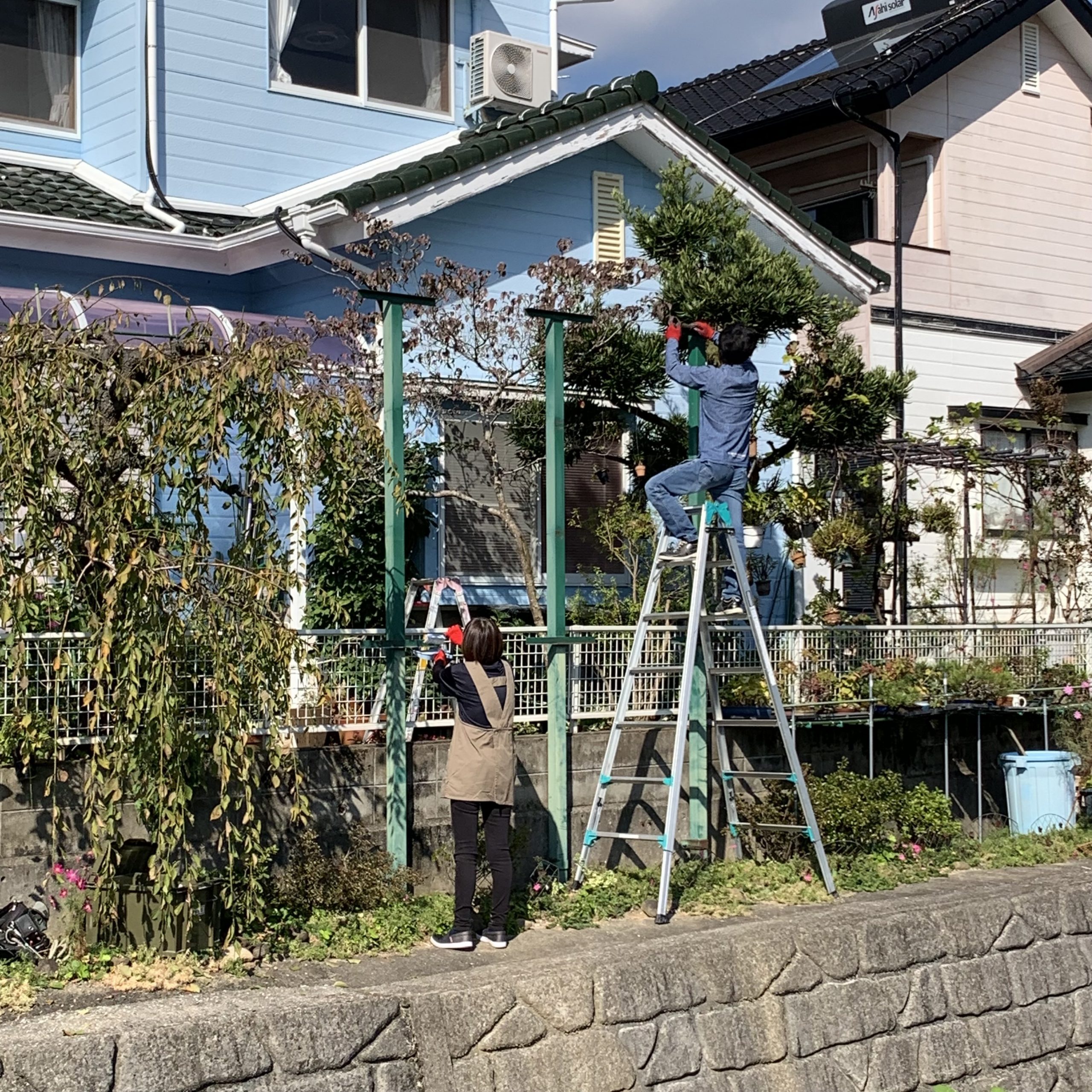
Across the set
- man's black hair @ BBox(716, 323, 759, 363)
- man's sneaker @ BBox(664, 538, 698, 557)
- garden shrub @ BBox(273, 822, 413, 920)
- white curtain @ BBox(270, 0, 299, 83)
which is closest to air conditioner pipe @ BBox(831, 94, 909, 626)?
man's black hair @ BBox(716, 323, 759, 363)

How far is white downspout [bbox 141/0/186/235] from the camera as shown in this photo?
12.2 m

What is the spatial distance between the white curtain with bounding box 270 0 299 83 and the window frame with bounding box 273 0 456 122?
0.18 ft

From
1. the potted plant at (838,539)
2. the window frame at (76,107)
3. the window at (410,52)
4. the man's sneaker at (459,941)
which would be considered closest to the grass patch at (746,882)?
the man's sneaker at (459,941)

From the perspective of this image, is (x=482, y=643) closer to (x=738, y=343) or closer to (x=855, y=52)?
(x=738, y=343)

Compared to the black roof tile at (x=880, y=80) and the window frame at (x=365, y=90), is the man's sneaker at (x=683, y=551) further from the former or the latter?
the black roof tile at (x=880, y=80)

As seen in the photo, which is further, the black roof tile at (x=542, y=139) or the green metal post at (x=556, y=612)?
the black roof tile at (x=542, y=139)

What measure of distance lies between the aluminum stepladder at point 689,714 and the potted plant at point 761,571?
392 centimetres

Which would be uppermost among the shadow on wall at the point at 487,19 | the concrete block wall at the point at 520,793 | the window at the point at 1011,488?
the shadow on wall at the point at 487,19

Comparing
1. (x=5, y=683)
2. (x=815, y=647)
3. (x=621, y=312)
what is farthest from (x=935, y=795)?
(x=5, y=683)

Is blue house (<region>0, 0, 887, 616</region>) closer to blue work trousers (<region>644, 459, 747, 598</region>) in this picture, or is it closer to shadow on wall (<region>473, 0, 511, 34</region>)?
shadow on wall (<region>473, 0, 511, 34</region>)

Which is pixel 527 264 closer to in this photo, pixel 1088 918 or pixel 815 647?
pixel 815 647

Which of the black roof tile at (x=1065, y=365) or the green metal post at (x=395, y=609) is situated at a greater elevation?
the black roof tile at (x=1065, y=365)

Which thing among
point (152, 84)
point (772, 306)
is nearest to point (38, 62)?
point (152, 84)

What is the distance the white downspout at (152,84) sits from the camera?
39.9ft
